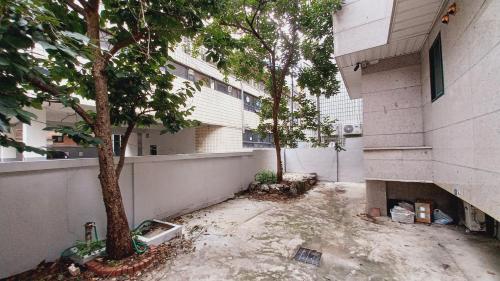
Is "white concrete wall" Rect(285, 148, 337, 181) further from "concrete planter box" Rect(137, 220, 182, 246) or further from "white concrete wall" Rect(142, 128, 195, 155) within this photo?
→ "concrete planter box" Rect(137, 220, 182, 246)

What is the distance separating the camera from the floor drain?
2.97m

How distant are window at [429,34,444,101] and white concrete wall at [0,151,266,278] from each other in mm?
4877

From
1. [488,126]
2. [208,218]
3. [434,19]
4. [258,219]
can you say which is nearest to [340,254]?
[258,219]

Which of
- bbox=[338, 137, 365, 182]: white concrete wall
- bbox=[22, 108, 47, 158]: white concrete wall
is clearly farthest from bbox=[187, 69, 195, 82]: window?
bbox=[338, 137, 365, 182]: white concrete wall

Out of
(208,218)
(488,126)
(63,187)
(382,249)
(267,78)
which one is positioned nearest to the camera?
(488,126)

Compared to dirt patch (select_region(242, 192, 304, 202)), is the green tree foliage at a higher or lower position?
higher

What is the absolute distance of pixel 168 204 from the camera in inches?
185

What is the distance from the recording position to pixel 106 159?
278 centimetres

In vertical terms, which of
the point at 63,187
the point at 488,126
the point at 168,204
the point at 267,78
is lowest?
the point at 168,204

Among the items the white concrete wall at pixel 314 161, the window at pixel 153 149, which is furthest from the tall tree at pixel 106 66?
the window at pixel 153 149

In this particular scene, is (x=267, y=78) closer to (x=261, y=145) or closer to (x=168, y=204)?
(x=168, y=204)

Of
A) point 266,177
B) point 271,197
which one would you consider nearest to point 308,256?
point 271,197

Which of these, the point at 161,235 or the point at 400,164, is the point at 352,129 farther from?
the point at 161,235

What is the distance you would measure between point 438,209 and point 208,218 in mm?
4596
